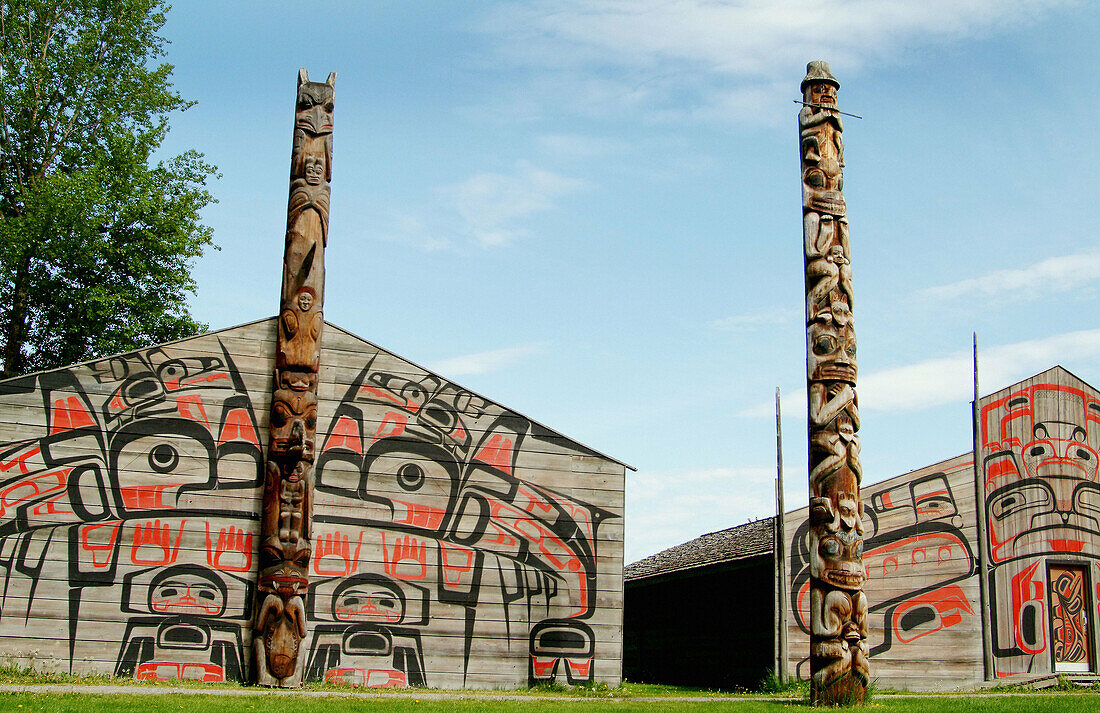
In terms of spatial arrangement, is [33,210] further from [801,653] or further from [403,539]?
[801,653]

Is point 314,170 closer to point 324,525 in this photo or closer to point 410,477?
point 410,477

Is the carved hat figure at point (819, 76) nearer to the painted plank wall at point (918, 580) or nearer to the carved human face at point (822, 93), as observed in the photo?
the carved human face at point (822, 93)

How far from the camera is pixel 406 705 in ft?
37.4

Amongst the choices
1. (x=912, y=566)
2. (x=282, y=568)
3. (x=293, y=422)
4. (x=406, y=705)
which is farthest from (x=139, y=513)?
(x=912, y=566)

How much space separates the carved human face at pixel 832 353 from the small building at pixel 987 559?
18.9 ft

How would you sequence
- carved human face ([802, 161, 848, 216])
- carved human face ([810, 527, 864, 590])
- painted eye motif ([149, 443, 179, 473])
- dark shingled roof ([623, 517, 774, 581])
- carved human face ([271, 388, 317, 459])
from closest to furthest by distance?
carved human face ([810, 527, 864, 590]), carved human face ([802, 161, 848, 216]), carved human face ([271, 388, 317, 459]), painted eye motif ([149, 443, 179, 473]), dark shingled roof ([623, 517, 774, 581])

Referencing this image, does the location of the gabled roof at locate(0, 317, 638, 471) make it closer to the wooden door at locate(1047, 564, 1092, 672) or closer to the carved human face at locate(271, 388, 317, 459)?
the carved human face at locate(271, 388, 317, 459)

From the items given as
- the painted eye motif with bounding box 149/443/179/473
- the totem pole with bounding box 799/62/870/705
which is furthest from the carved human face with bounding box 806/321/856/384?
the painted eye motif with bounding box 149/443/179/473

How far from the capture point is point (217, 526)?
14.0 m

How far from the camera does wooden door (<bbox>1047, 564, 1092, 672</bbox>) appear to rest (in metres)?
17.8

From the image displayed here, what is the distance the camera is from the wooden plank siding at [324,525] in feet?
44.3

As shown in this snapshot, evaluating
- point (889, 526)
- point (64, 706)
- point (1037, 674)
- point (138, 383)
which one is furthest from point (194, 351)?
point (1037, 674)

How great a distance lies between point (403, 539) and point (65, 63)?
17.3 meters

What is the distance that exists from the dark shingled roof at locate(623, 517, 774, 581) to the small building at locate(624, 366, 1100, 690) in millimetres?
459
